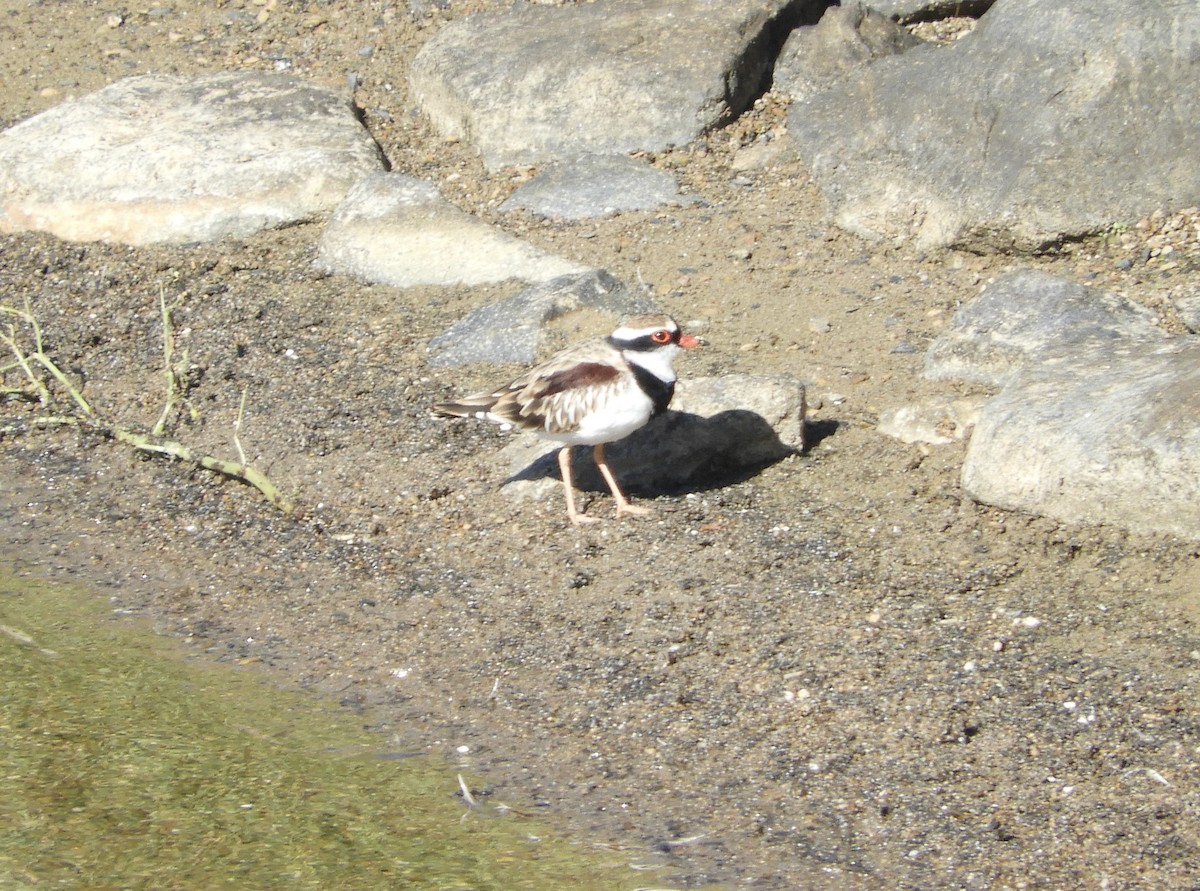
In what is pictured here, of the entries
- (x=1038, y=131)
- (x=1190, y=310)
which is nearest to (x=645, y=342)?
(x=1190, y=310)

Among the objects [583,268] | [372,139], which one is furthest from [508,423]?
[372,139]

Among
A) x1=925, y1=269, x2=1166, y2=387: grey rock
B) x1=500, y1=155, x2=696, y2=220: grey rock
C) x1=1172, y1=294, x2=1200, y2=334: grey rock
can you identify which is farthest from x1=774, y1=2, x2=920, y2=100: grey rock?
x1=1172, y1=294, x2=1200, y2=334: grey rock

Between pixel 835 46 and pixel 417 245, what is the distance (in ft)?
11.1

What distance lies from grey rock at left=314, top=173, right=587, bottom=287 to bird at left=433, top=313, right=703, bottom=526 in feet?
6.65

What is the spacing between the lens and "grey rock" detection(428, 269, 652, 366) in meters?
8.14

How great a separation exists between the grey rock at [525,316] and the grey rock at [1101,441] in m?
2.50

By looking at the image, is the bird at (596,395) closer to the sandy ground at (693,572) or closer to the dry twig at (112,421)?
the sandy ground at (693,572)

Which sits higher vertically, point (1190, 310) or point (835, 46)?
point (835, 46)

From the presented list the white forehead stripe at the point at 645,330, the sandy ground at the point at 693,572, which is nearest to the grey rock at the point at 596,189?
the sandy ground at the point at 693,572

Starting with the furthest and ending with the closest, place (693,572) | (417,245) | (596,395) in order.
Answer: (417,245) < (596,395) < (693,572)

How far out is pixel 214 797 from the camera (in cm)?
504

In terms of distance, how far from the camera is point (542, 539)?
6.79 meters

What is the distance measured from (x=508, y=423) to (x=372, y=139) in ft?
13.8

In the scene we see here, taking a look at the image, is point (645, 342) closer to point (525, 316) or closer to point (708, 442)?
point (708, 442)
